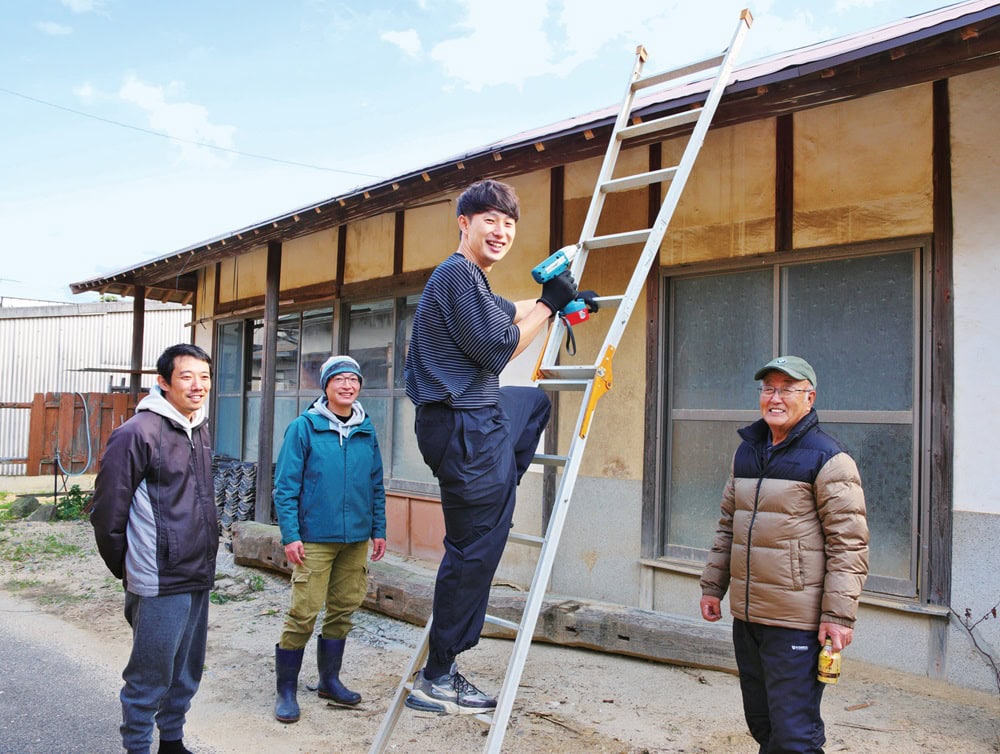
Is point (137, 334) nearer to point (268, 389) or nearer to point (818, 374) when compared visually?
point (268, 389)

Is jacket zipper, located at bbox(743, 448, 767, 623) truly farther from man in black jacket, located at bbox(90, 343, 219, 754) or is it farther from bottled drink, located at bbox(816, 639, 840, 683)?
man in black jacket, located at bbox(90, 343, 219, 754)

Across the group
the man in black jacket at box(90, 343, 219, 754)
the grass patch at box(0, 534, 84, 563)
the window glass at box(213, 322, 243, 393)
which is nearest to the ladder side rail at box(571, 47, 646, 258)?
the man in black jacket at box(90, 343, 219, 754)

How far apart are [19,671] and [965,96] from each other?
6028 millimetres

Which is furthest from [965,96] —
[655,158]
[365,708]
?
[365,708]

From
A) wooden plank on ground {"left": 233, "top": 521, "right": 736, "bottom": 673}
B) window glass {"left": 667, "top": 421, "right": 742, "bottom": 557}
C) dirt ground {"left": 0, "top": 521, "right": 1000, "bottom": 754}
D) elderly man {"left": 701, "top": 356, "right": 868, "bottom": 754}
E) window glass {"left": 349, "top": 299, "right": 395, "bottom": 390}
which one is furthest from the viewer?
window glass {"left": 349, "top": 299, "right": 395, "bottom": 390}

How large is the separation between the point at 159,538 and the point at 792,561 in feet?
7.42

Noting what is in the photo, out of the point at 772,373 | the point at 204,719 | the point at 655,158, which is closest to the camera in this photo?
the point at 772,373

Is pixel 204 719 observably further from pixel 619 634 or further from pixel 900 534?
pixel 900 534

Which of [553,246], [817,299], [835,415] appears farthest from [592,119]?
[835,415]

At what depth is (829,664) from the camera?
247 centimetres

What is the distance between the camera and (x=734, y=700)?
152 inches

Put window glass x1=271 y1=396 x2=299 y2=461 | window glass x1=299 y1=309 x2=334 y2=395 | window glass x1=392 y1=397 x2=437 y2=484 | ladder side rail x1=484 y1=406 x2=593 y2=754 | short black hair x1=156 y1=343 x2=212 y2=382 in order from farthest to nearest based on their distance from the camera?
window glass x1=271 y1=396 x2=299 y2=461, window glass x1=299 y1=309 x2=334 y2=395, window glass x1=392 y1=397 x2=437 y2=484, short black hair x1=156 y1=343 x2=212 y2=382, ladder side rail x1=484 y1=406 x2=593 y2=754

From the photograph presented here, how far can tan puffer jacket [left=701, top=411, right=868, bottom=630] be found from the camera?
98.1 inches

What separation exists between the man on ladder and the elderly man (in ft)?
2.79
